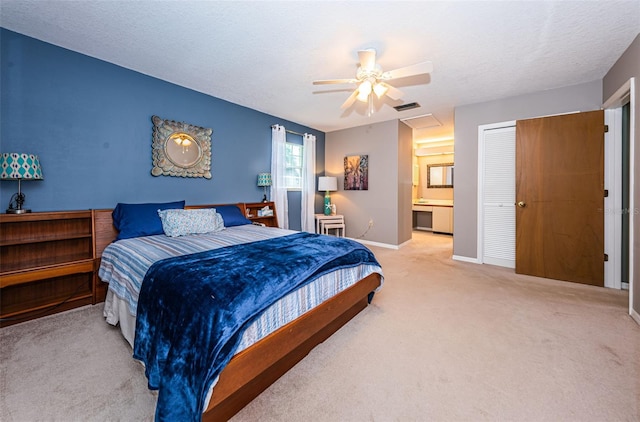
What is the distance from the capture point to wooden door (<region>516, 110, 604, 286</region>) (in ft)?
10.1

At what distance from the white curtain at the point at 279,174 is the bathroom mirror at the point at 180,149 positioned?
1218 mm

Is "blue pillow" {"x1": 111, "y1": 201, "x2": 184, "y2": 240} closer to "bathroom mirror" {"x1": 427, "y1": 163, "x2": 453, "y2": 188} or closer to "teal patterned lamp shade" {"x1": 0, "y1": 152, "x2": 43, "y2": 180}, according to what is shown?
"teal patterned lamp shade" {"x1": 0, "y1": 152, "x2": 43, "y2": 180}

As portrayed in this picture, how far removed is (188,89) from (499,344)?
4493 millimetres

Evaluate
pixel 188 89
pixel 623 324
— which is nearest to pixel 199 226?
pixel 188 89

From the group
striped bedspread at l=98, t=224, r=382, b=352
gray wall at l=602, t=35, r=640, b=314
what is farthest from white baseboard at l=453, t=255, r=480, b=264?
striped bedspread at l=98, t=224, r=382, b=352

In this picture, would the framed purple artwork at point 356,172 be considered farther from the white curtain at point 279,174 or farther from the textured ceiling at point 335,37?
the textured ceiling at point 335,37

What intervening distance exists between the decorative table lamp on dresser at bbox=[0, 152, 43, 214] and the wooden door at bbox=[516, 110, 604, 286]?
18.0 ft

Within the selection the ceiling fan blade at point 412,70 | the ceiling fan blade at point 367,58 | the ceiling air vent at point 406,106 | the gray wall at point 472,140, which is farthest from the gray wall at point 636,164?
the ceiling fan blade at point 367,58

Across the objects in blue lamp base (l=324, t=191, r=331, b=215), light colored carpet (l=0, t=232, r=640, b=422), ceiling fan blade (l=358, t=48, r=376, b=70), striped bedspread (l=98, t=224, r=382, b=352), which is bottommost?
light colored carpet (l=0, t=232, r=640, b=422)

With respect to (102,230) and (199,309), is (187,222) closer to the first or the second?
(102,230)

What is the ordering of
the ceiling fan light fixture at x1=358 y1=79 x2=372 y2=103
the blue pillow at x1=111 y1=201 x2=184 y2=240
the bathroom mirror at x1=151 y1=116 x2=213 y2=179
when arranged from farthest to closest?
the bathroom mirror at x1=151 y1=116 x2=213 y2=179, the blue pillow at x1=111 y1=201 x2=184 y2=240, the ceiling fan light fixture at x1=358 y1=79 x2=372 y2=103

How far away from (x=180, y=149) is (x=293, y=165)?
2.21 metres

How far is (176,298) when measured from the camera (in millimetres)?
1379

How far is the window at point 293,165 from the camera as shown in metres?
5.03
